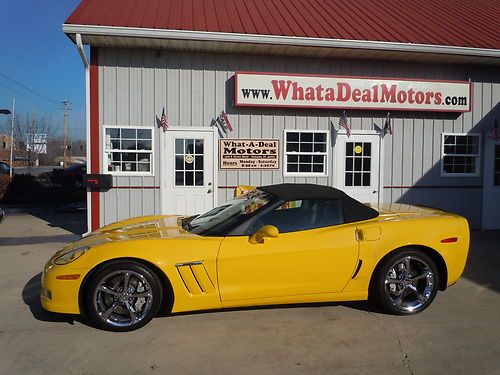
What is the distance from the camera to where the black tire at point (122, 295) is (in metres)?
3.75

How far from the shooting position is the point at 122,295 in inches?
149

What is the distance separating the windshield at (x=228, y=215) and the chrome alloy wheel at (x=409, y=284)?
146 centimetres

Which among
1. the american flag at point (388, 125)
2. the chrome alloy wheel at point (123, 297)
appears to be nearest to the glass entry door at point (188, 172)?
the american flag at point (388, 125)

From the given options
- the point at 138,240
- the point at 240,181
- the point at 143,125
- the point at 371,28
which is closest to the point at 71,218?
the point at 143,125

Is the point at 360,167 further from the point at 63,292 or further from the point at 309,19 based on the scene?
the point at 63,292

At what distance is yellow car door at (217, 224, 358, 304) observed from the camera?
12.7ft

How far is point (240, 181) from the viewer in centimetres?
881

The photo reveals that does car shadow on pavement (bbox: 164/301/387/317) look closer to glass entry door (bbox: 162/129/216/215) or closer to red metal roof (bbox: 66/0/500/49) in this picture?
glass entry door (bbox: 162/129/216/215)

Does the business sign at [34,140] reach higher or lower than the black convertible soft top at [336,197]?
higher

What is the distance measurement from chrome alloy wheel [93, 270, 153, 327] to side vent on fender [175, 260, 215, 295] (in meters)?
0.32

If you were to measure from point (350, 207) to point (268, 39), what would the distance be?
4.70m

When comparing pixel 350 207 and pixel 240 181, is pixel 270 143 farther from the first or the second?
pixel 350 207

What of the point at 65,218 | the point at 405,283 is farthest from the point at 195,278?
the point at 65,218

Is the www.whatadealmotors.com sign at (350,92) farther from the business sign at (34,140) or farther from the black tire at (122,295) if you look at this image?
the business sign at (34,140)
